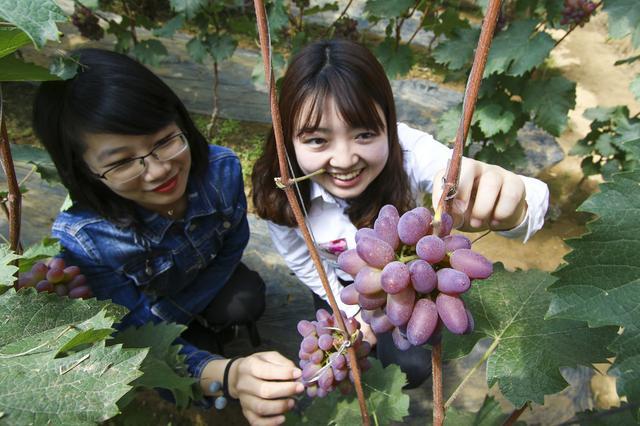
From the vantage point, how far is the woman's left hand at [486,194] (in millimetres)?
684

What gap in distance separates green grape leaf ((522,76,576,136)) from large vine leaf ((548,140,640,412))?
5.81 feet

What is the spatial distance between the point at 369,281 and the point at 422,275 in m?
0.06

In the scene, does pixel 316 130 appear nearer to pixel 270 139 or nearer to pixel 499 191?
pixel 270 139

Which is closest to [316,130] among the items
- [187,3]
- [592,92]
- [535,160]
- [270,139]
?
[270,139]

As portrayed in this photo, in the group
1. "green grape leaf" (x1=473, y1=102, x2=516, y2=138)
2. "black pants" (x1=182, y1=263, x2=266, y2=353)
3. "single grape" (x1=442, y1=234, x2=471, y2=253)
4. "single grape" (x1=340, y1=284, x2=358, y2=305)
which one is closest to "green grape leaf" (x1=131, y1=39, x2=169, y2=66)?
"black pants" (x1=182, y1=263, x2=266, y2=353)

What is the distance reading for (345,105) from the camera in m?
1.14

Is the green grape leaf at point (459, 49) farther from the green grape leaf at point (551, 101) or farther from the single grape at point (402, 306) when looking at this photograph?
the single grape at point (402, 306)

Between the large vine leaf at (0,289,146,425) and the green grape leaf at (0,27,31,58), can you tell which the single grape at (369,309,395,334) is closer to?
the large vine leaf at (0,289,146,425)

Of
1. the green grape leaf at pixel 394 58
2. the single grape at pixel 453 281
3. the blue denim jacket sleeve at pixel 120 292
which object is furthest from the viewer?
the green grape leaf at pixel 394 58

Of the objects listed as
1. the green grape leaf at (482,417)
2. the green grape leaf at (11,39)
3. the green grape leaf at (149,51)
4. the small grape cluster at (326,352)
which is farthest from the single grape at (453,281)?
the green grape leaf at (149,51)

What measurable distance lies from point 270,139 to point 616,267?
3.51ft

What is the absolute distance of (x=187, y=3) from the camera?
2.16m

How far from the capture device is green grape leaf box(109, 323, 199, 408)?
94cm

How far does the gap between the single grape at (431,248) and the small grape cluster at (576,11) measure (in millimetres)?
1980
